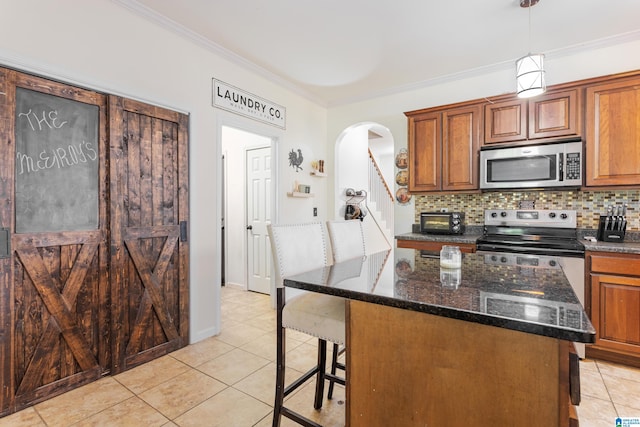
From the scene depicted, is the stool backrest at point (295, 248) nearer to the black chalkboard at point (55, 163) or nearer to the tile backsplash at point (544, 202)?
the black chalkboard at point (55, 163)

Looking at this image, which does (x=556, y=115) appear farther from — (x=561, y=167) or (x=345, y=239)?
(x=345, y=239)

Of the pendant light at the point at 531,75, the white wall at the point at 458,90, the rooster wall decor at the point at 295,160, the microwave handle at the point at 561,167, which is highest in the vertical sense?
the white wall at the point at 458,90

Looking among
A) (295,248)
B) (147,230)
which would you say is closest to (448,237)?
(295,248)

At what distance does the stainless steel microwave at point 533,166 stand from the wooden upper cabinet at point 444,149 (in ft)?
0.49

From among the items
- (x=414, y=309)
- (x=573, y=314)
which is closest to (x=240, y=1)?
(x=414, y=309)

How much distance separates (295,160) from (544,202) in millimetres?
2709

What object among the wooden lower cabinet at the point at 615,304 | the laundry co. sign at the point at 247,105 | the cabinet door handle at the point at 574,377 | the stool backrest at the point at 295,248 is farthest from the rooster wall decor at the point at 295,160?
the cabinet door handle at the point at 574,377

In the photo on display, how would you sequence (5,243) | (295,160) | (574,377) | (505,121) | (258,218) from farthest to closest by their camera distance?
(258,218), (295,160), (505,121), (5,243), (574,377)

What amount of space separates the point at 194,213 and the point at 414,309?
2.31m

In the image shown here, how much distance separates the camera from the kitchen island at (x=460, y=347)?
0.88 m

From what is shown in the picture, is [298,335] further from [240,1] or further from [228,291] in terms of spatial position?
[240,1]

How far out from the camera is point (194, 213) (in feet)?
9.22

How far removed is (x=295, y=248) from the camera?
1.85m

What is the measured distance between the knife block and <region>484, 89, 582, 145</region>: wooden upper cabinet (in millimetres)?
804
